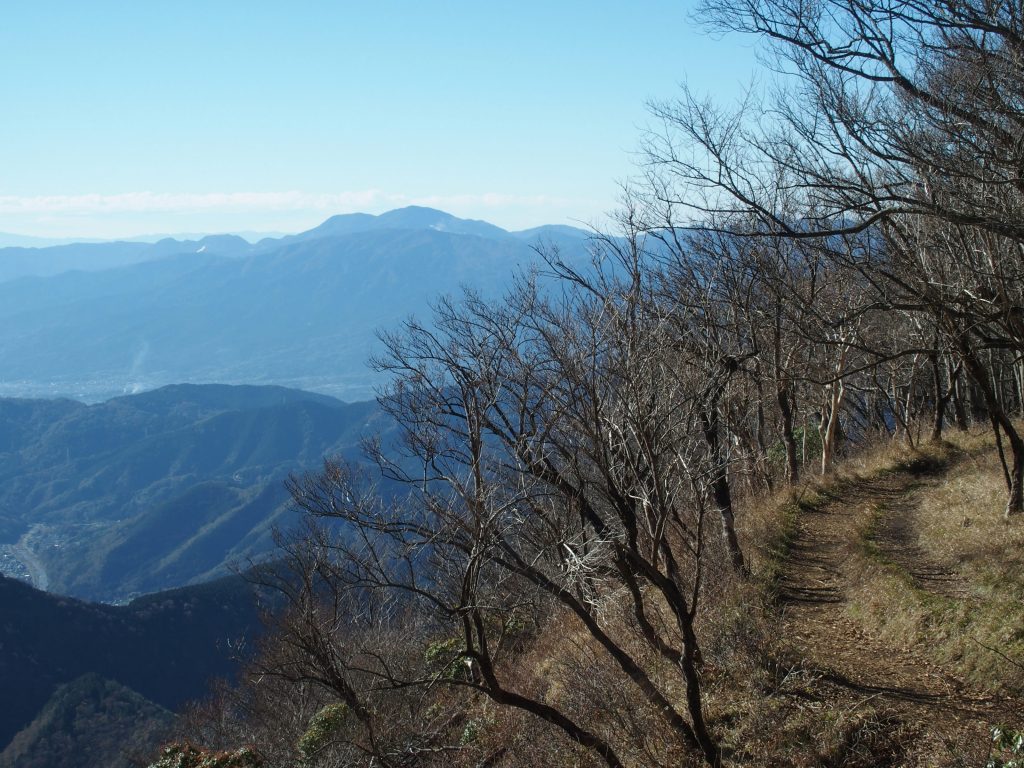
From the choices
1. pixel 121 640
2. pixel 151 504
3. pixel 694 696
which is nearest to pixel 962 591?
pixel 694 696

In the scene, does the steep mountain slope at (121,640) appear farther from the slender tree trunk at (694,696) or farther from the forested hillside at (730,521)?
the slender tree trunk at (694,696)

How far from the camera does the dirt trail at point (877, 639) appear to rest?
21.0ft

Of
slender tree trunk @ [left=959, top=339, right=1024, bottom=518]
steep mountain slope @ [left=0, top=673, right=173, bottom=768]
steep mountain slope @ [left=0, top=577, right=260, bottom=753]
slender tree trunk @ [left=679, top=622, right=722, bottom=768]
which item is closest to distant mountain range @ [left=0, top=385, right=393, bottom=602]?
steep mountain slope @ [left=0, top=577, right=260, bottom=753]

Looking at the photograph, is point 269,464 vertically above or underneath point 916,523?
underneath

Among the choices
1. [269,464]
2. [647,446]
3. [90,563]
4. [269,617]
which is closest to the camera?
[647,446]

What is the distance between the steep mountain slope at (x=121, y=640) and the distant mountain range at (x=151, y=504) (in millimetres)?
26563

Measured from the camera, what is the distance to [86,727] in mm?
55875

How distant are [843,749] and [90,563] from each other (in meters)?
148

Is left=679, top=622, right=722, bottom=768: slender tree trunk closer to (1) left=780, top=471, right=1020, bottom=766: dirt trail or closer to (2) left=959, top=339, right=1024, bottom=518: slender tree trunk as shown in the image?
(1) left=780, top=471, right=1020, bottom=766: dirt trail

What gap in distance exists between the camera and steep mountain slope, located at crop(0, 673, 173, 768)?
5114cm

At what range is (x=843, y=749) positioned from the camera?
6723mm

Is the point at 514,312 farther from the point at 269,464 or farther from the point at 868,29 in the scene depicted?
the point at 269,464

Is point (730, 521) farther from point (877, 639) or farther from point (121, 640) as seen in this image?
point (121, 640)

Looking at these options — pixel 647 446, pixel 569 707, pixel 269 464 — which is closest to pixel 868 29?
pixel 647 446
